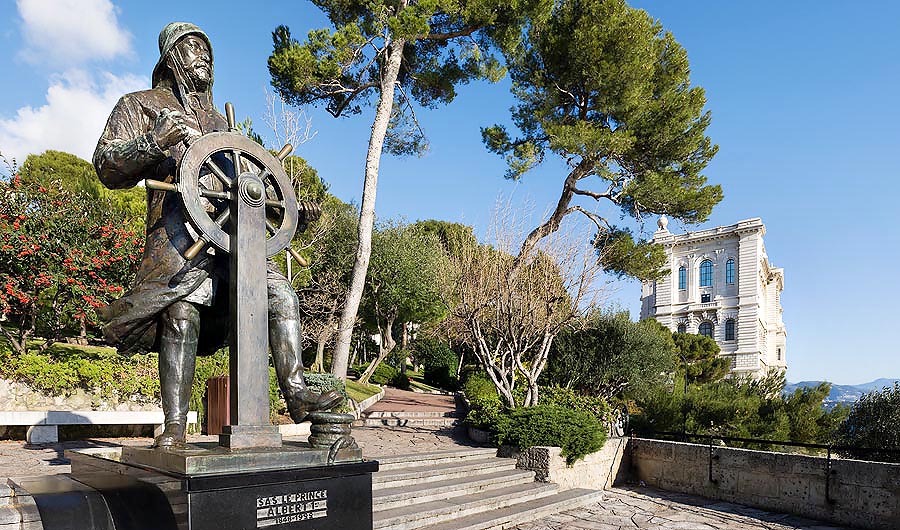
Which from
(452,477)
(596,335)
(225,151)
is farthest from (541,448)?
(596,335)

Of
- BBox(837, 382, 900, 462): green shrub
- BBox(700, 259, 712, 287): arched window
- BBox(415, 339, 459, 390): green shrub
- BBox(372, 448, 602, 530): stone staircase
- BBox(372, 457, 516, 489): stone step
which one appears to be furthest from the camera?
BBox(700, 259, 712, 287): arched window

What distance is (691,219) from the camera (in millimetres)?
17219

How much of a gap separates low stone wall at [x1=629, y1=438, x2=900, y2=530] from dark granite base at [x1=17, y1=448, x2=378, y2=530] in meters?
7.65

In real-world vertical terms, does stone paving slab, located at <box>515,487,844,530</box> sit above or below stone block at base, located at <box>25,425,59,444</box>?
below

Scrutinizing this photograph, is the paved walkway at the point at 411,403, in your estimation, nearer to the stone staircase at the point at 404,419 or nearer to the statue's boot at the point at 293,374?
the stone staircase at the point at 404,419

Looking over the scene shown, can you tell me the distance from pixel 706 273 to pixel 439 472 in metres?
57.6

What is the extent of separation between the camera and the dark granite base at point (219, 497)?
2.41 metres

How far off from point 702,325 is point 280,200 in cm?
6156

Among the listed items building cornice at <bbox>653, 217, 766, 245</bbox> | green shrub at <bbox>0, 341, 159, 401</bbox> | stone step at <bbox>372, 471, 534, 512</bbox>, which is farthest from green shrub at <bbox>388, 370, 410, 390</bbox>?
building cornice at <bbox>653, 217, 766, 245</bbox>

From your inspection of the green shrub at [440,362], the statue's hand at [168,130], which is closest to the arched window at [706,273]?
the green shrub at [440,362]

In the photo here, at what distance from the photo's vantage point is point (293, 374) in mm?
3156

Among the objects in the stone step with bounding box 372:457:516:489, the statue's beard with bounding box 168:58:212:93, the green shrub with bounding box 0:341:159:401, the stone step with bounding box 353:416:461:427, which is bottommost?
the stone step with bounding box 353:416:461:427

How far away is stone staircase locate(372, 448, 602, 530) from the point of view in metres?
6.59

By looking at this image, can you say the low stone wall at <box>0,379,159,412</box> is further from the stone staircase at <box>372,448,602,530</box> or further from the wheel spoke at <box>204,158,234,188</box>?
the wheel spoke at <box>204,158,234,188</box>
